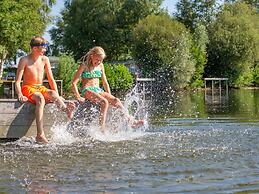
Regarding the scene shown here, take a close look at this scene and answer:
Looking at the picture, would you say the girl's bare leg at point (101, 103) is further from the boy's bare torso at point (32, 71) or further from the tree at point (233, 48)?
the tree at point (233, 48)

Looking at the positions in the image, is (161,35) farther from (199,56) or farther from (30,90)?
(30,90)

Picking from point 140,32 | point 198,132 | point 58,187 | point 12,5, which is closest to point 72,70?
point 12,5

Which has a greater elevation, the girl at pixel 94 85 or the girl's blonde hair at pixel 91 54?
the girl's blonde hair at pixel 91 54

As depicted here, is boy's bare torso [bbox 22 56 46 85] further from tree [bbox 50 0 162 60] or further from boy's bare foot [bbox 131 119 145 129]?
tree [bbox 50 0 162 60]

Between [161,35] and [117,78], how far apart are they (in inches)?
421

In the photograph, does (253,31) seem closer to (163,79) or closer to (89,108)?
(163,79)

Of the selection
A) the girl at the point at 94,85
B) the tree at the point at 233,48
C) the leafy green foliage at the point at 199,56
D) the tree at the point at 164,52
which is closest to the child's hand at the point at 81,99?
the girl at the point at 94,85

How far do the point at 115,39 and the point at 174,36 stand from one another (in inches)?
827

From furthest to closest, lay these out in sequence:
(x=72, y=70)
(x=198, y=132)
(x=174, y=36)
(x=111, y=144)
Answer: (x=174, y=36) → (x=72, y=70) → (x=198, y=132) → (x=111, y=144)

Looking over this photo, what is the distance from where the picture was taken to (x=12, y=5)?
36562mm

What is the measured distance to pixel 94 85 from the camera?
9.92 metres

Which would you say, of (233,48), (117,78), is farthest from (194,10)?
(117,78)

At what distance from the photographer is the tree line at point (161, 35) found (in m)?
41.0

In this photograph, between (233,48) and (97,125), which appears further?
(233,48)
